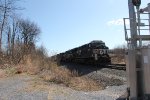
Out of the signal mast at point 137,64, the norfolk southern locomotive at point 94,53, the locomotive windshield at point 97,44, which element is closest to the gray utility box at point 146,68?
the signal mast at point 137,64

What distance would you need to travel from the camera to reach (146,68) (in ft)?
24.0

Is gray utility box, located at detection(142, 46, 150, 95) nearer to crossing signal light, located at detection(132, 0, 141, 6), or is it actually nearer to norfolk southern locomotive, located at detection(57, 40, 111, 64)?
crossing signal light, located at detection(132, 0, 141, 6)

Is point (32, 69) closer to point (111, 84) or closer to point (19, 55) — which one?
point (111, 84)

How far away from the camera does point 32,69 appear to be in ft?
91.7

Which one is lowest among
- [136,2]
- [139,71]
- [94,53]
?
[139,71]

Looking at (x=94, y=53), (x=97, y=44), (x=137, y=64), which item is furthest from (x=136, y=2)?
(x=97, y=44)

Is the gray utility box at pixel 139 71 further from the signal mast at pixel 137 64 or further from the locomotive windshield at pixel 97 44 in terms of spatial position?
the locomotive windshield at pixel 97 44

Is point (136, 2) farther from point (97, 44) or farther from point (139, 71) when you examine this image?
point (97, 44)

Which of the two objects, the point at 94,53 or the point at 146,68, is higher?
the point at 94,53

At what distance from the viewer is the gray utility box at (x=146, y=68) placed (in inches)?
286

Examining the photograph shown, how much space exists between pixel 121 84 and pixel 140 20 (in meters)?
10.3

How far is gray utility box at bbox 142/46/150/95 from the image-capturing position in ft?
23.8

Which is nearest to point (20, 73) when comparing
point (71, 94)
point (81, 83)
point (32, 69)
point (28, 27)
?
point (32, 69)

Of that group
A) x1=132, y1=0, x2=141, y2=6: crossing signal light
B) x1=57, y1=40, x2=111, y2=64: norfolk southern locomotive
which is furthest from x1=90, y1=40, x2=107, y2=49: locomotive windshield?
x1=132, y1=0, x2=141, y2=6: crossing signal light
